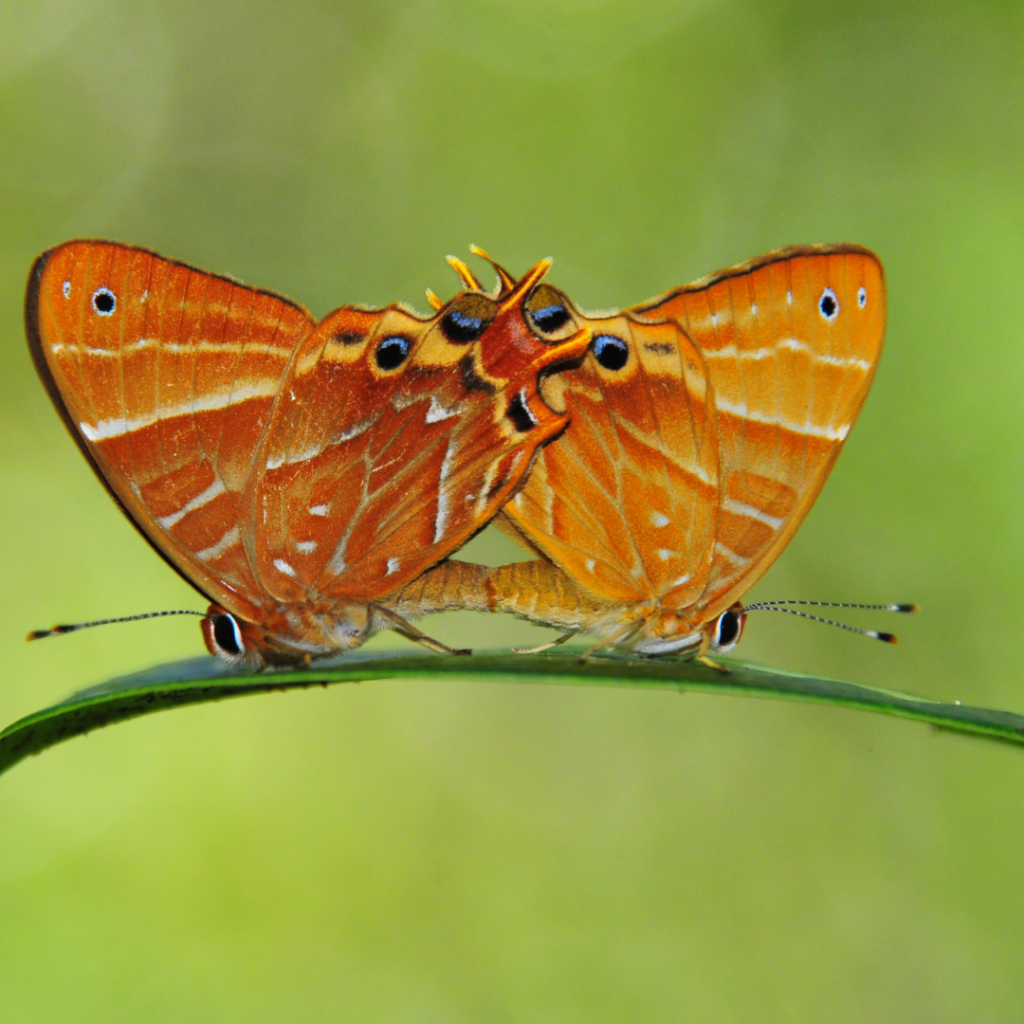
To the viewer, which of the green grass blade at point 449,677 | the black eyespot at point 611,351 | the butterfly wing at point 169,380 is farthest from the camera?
the black eyespot at point 611,351

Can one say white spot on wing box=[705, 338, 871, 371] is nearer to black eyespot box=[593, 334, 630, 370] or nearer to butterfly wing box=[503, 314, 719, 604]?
butterfly wing box=[503, 314, 719, 604]

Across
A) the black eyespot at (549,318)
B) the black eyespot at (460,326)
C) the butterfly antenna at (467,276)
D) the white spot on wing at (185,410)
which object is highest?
the butterfly antenna at (467,276)

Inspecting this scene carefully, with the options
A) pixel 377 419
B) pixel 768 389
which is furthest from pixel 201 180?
pixel 768 389

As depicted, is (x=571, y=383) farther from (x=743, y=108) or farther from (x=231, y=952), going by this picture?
(x=743, y=108)

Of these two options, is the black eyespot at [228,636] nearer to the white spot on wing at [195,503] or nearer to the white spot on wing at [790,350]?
the white spot on wing at [195,503]

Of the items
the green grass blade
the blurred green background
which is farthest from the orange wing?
the blurred green background

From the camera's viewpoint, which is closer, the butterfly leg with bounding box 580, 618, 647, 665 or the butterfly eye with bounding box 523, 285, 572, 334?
the butterfly eye with bounding box 523, 285, 572, 334

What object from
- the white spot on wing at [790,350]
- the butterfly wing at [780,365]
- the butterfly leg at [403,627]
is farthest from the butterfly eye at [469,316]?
the butterfly leg at [403,627]
